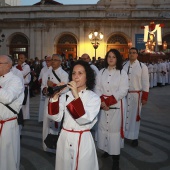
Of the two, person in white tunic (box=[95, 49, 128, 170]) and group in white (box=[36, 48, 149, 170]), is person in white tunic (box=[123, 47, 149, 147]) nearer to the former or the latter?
group in white (box=[36, 48, 149, 170])

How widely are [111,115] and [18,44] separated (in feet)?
87.3

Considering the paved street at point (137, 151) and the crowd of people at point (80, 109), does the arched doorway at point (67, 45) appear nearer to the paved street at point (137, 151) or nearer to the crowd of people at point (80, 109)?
the paved street at point (137, 151)

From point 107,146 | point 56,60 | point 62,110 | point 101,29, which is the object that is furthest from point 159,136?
point 101,29

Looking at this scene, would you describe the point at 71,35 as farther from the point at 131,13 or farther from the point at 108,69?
the point at 108,69

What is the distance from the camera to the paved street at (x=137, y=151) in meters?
5.28

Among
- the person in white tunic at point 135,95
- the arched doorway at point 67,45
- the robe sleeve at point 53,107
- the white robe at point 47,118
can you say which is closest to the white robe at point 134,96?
the person in white tunic at point 135,95

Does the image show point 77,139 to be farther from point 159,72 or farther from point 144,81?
point 159,72

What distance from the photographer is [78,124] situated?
3.22m

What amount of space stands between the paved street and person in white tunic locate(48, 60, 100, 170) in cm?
204

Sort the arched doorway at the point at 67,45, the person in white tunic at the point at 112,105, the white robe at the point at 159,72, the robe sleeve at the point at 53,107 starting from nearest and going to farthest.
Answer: the robe sleeve at the point at 53,107, the person in white tunic at the point at 112,105, the white robe at the point at 159,72, the arched doorway at the point at 67,45

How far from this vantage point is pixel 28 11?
28.9 meters

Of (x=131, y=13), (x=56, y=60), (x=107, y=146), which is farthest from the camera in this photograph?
(x=131, y=13)

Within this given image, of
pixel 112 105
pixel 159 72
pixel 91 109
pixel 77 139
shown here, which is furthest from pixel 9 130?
pixel 159 72

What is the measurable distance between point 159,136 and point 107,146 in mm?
2633
